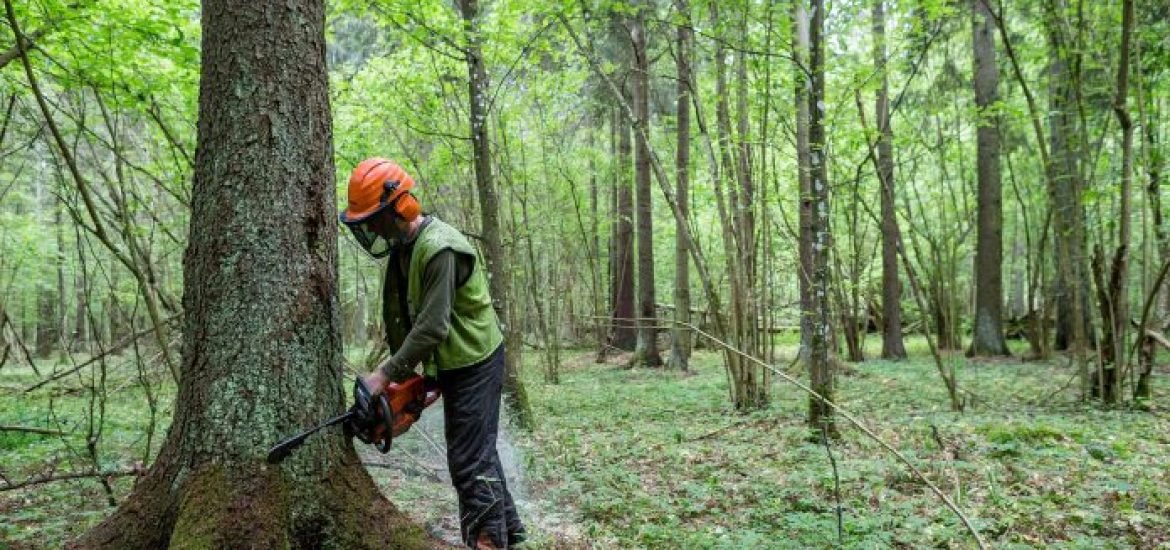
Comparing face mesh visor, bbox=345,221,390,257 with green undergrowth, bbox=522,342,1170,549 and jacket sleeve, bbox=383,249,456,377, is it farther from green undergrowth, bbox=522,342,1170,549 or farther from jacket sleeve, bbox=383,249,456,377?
green undergrowth, bbox=522,342,1170,549

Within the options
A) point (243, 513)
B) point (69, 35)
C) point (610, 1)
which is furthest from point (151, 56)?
→ point (243, 513)

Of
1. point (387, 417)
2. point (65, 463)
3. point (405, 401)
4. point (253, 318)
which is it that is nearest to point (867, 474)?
point (405, 401)

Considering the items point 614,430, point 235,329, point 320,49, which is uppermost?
point 320,49

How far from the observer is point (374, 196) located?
10.5 feet

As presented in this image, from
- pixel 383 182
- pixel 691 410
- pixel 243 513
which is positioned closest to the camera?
pixel 243 513

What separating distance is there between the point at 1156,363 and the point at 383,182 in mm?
13821

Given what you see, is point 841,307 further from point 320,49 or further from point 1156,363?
point 320,49

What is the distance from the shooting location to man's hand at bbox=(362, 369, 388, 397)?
297 cm

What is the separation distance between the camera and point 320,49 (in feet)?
9.70

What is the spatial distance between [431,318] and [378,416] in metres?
0.48

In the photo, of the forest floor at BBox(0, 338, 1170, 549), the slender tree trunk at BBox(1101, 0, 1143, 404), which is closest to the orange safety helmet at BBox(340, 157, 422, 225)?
the forest floor at BBox(0, 338, 1170, 549)

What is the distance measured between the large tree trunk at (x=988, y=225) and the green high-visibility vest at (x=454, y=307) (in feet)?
40.7

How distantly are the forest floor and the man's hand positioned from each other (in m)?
1.13

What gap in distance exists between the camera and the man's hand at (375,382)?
297 cm
